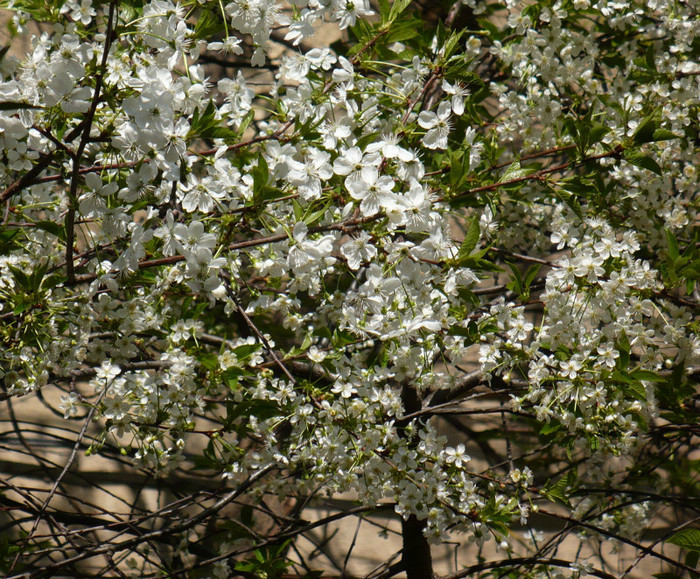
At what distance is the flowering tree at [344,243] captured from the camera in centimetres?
133

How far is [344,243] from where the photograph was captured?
1.62 meters

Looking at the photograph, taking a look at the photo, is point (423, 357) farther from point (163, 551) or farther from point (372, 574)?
point (163, 551)

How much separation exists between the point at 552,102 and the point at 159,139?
59.1 inches

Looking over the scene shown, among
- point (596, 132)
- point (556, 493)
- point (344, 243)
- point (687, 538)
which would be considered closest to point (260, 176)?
point (344, 243)

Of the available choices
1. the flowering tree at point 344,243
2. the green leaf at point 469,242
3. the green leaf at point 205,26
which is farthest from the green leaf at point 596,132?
the green leaf at point 205,26

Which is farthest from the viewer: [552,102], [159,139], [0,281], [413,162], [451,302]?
[552,102]

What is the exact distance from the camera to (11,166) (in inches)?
59.9

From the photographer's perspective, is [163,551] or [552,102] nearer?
[552,102]

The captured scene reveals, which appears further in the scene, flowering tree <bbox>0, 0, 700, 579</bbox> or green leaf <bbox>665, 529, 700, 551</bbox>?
green leaf <bbox>665, 529, 700, 551</bbox>

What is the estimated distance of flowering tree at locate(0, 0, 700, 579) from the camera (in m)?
1.33

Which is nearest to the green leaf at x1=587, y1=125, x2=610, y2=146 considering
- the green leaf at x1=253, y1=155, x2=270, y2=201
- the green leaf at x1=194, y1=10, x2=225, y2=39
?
the green leaf at x1=253, y1=155, x2=270, y2=201

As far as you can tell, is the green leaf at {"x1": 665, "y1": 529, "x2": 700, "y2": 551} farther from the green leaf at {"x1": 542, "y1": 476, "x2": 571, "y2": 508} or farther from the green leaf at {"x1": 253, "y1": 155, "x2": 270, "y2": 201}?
the green leaf at {"x1": 253, "y1": 155, "x2": 270, "y2": 201}

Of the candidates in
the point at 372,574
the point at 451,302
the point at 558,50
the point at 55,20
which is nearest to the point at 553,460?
the point at 372,574

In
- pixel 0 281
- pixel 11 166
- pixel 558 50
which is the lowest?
pixel 0 281
